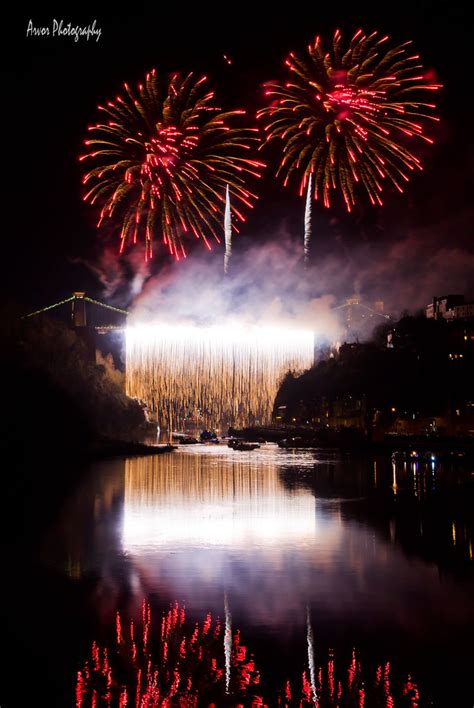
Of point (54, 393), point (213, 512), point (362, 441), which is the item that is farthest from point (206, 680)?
point (362, 441)

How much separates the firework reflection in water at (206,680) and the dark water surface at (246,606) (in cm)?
2

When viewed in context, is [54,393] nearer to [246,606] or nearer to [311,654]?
[246,606]

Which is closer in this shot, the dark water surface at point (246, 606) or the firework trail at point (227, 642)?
the dark water surface at point (246, 606)

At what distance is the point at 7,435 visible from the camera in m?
46.2

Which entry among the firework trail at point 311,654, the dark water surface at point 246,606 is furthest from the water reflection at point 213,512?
the firework trail at point 311,654

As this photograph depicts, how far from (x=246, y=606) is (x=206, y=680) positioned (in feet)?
11.8

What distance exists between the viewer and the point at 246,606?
13.7 meters

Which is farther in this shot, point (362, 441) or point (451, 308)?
point (451, 308)

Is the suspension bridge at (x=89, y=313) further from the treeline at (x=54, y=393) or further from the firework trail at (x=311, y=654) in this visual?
the firework trail at (x=311, y=654)

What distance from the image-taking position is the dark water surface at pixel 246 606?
10031 millimetres

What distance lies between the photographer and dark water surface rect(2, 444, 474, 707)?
10.0m

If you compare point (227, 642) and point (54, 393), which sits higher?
point (54, 393)

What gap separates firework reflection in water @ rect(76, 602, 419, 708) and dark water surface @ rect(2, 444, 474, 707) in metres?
0.02

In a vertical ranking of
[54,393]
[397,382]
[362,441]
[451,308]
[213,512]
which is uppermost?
[451,308]
